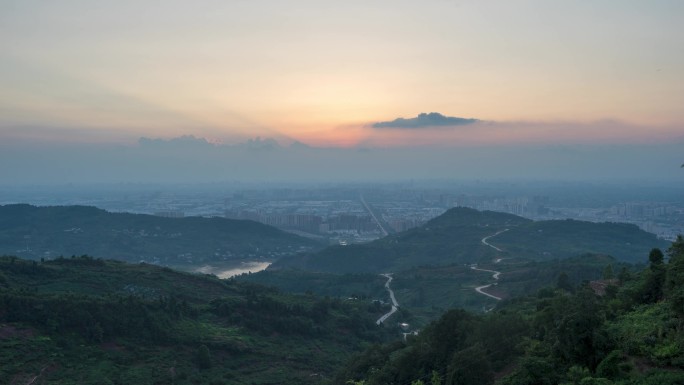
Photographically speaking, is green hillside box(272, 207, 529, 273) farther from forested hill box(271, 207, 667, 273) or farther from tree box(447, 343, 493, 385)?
tree box(447, 343, 493, 385)

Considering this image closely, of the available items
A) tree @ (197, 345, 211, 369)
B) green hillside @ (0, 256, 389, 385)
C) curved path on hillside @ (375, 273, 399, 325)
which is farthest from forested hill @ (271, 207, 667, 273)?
tree @ (197, 345, 211, 369)

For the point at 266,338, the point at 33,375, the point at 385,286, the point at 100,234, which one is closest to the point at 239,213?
the point at 100,234

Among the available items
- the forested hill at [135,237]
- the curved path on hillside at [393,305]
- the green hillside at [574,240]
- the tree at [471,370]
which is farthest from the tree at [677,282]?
the forested hill at [135,237]

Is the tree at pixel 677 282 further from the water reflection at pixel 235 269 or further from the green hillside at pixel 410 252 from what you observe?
the water reflection at pixel 235 269

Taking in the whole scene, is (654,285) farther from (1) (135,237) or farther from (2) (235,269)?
(1) (135,237)

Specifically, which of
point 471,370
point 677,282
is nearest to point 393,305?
point 471,370

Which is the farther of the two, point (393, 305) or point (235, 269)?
point (235, 269)
